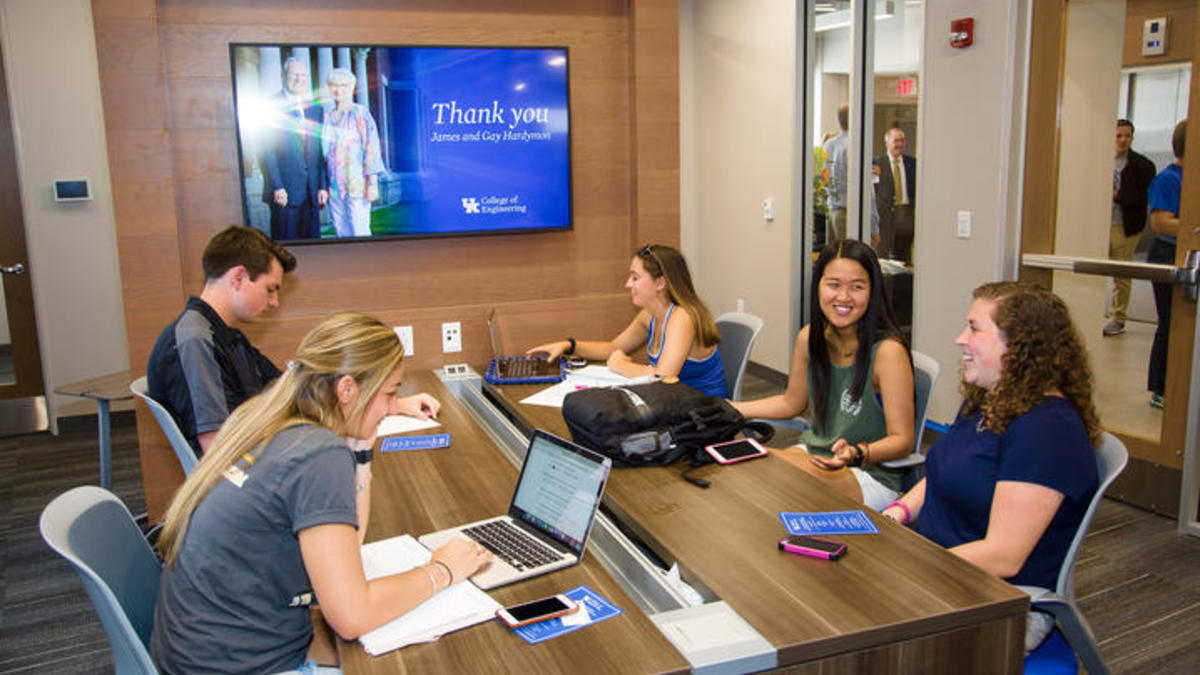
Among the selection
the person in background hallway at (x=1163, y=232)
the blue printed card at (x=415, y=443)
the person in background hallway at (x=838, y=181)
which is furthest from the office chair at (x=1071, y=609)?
the person in background hallway at (x=838, y=181)

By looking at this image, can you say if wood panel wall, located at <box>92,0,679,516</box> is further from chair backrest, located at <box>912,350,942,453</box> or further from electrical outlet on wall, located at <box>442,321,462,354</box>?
chair backrest, located at <box>912,350,942,453</box>

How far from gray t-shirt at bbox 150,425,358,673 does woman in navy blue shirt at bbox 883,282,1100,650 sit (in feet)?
4.20

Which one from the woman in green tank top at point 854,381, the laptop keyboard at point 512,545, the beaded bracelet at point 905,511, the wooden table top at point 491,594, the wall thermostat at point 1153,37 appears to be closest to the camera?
the wooden table top at point 491,594

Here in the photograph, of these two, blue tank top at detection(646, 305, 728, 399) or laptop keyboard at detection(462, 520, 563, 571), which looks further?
blue tank top at detection(646, 305, 728, 399)

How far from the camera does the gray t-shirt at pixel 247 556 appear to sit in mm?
1523

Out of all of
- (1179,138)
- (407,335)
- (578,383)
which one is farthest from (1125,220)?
(407,335)

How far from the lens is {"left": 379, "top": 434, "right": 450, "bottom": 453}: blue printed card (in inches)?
101

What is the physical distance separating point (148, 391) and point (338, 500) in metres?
1.66

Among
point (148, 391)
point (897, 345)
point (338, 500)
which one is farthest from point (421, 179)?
point (338, 500)

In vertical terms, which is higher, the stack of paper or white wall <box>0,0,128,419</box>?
white wall <box>0,0,128,419</box>

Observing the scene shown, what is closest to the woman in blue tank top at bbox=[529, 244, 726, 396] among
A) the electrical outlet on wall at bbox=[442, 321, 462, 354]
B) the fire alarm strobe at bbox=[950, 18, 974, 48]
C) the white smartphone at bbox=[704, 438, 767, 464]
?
the electrical outlet on wall at bbox=[442, 321, 462, 354]

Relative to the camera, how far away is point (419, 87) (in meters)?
3.79

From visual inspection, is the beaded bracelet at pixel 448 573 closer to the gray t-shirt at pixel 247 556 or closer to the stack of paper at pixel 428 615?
the stack of paper at pixel 428 615

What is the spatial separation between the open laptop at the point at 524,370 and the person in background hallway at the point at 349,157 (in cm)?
84
